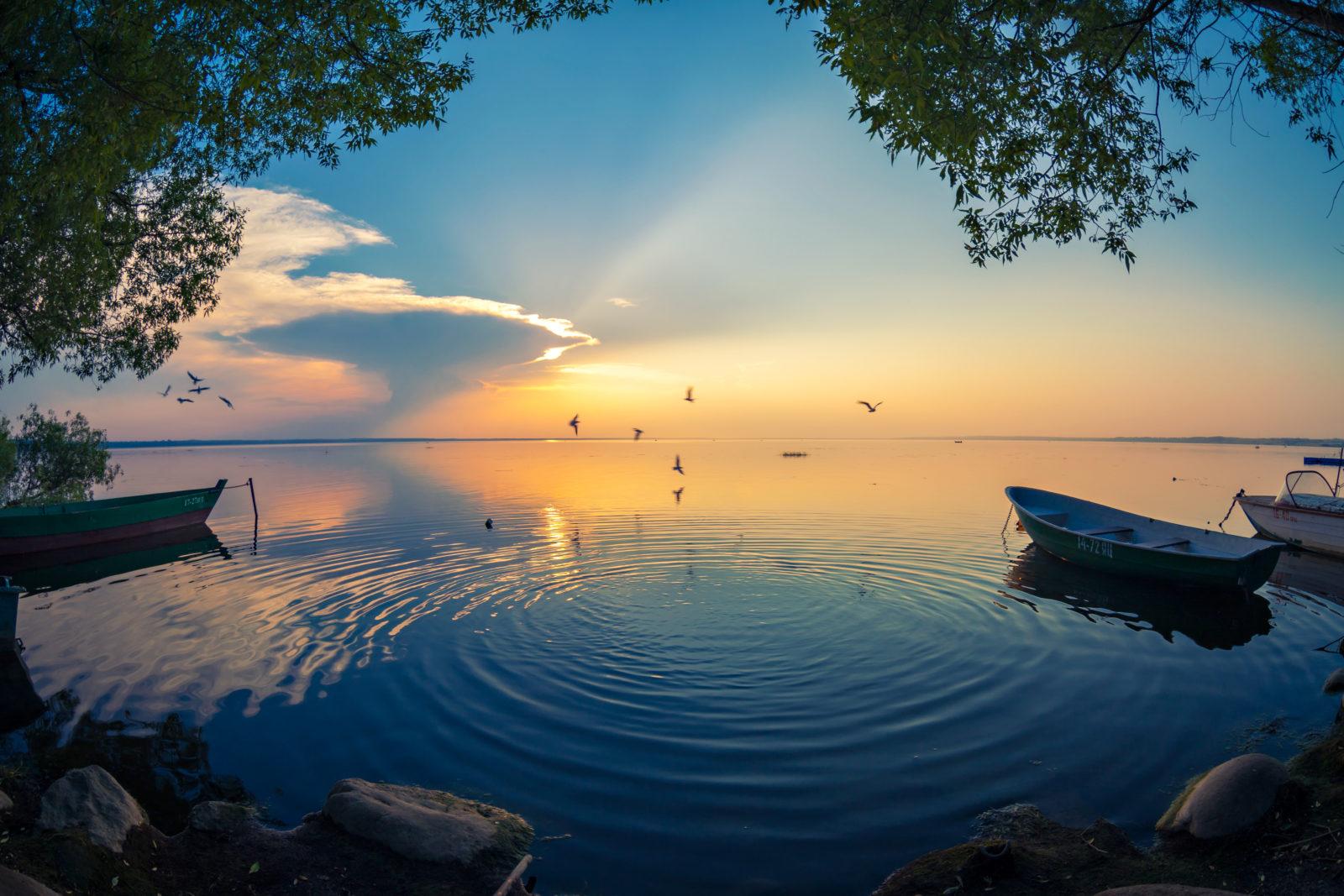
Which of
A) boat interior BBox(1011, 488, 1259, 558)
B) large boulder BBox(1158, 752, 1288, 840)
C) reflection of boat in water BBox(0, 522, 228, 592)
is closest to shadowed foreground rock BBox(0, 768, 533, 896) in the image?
large boulder BBox(1158, 752, 1288, 840)

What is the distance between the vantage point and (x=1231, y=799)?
617cm

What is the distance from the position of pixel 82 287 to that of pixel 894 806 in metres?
19.5

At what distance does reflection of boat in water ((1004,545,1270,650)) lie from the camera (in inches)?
572

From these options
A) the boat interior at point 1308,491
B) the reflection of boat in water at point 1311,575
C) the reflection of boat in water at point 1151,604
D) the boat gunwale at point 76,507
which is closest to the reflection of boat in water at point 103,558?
the boat gunwale at point 76,507

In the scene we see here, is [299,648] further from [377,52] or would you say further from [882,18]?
[882,18]

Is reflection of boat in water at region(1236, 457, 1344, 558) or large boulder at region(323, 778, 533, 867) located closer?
large boulder at region(323, 778, 533, 867)

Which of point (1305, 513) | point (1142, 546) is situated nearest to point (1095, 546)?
point (1142, 546)

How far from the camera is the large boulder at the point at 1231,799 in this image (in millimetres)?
6023

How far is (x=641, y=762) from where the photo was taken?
844cm

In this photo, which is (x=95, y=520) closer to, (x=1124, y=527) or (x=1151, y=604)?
(x=1151, y=604)

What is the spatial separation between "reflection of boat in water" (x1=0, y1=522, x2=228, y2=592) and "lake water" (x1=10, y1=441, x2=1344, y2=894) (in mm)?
655

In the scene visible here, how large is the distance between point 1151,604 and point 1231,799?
13.0 m

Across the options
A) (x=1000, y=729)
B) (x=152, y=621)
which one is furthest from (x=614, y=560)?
(x=1000, y=729)

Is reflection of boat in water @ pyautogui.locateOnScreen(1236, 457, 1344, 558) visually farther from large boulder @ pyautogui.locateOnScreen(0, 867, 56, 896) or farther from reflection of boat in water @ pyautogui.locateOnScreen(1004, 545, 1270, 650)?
large boulder @ pyautogui.locateOnScreen(0, 867, 56, 896)
